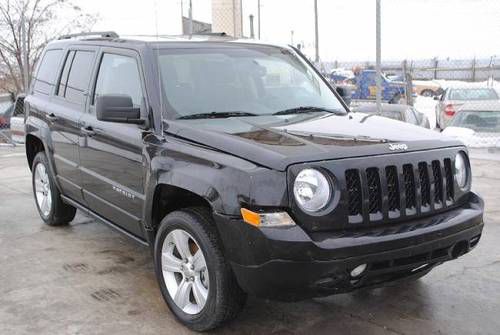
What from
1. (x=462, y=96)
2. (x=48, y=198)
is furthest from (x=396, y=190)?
(x=462, y=96)

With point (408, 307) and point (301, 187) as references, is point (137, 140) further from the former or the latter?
point (408, 307)

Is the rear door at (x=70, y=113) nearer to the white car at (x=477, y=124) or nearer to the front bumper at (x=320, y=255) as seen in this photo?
the front bumper at (x=320, y=255)

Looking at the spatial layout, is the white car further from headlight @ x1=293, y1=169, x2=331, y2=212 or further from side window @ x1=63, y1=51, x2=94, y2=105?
headlight @ x1=293, y1=169, x2=331, y2=212

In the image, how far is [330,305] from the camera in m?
4.02

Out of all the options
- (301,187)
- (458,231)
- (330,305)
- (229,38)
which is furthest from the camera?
(229,38)


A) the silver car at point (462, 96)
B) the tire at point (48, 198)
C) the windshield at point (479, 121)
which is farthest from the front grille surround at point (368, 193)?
the silver car at point (462, 96)

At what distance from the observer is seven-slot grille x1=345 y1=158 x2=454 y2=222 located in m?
3.21

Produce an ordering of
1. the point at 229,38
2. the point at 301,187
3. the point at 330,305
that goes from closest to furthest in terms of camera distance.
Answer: the point at 301,187 → the point at 330,305 → the point at 229,38

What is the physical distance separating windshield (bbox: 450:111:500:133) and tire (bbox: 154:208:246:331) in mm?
9565

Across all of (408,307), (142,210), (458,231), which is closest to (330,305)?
(408,307)

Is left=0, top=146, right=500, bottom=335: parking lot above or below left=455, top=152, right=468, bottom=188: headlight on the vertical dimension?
below

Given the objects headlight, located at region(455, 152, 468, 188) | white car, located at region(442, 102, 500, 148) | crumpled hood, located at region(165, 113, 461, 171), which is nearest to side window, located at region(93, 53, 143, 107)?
crumpled hood, located at region(165, 113, 461, 171)

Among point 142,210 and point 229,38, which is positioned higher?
point 229,38

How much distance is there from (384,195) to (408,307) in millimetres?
1123
